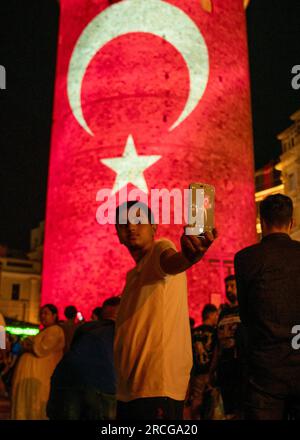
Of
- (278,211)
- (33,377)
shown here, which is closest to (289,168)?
(33,377)

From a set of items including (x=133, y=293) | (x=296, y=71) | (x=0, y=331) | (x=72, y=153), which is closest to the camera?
(x=133, y=293)

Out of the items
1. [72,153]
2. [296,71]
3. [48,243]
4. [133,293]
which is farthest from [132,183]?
[133,293]

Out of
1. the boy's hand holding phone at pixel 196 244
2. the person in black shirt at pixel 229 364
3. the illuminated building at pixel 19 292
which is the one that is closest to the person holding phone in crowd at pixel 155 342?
the boy's hand holding phone at pixel 196 244

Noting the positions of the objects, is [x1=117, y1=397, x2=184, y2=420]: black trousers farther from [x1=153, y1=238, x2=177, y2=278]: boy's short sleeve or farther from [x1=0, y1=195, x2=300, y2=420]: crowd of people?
[x1=153, y1=238, x2=177, y2=278]: boy's short sleeve

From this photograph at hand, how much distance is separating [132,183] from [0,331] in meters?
10.0

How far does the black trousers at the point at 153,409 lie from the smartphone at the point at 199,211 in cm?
79

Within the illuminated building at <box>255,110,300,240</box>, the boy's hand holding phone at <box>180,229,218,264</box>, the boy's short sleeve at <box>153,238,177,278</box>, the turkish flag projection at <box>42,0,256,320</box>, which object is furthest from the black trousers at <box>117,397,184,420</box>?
the illuminated building at <box>255,110,300,240</box>

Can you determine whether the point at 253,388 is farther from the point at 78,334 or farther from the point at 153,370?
the point at 78,334

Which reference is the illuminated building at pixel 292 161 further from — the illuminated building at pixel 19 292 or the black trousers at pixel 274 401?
the black trousers at pixel 274 401

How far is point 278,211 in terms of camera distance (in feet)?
9.96

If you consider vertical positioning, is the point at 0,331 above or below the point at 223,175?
below

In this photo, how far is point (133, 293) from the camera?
9.61 ft

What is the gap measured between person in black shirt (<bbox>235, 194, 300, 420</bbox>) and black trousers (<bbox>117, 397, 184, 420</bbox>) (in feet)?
1.05
